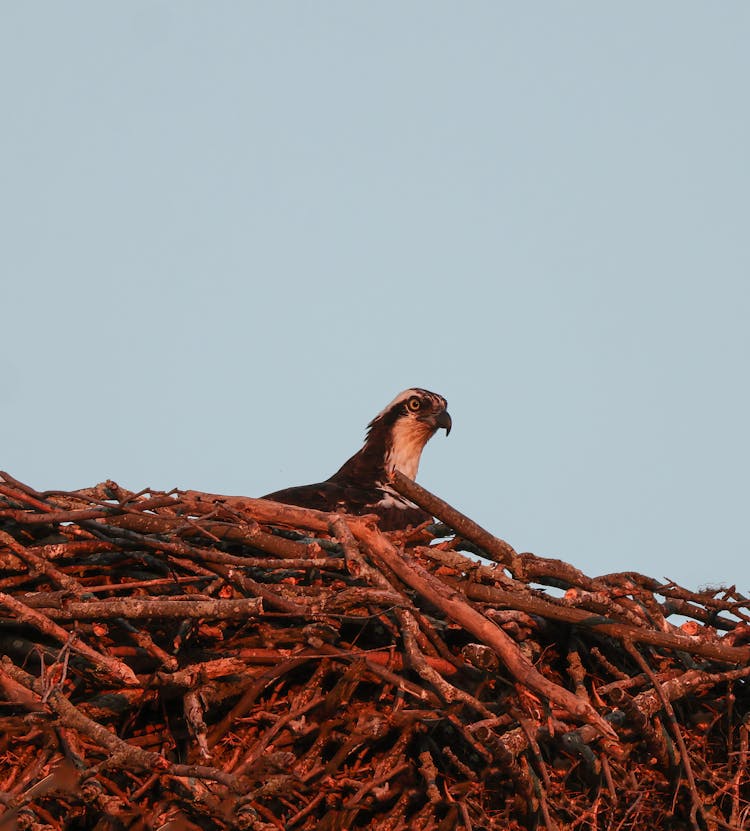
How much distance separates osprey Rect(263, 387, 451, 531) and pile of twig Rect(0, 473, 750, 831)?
2.74 meters

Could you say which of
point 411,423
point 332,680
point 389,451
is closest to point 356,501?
point 389,451

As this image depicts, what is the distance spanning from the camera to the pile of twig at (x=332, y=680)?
4.67m

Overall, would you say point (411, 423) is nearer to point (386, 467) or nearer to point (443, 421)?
point (443, 421)

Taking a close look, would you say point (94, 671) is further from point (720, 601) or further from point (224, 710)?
point (720, 601)

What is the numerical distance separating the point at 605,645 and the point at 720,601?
1.81 feet

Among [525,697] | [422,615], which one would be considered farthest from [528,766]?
[422,615]

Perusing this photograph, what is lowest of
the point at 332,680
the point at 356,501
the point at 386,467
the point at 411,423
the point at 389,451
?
the point at 332,680

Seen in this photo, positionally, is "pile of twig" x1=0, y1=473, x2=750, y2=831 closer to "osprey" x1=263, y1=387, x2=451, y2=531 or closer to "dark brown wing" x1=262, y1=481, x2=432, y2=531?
"dark brown wing" x1=262, y1=481, x2=432, y2=531

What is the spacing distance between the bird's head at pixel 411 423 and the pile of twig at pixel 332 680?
177 inches

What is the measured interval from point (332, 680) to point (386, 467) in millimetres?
4538

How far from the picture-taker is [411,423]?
10250mm

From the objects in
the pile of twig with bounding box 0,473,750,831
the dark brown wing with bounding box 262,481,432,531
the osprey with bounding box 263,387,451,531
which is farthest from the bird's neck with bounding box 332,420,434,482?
the pile of twig with bounding box 0,473,750,831

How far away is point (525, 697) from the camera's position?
4887 millimetres

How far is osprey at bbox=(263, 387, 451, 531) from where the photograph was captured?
834 cm
